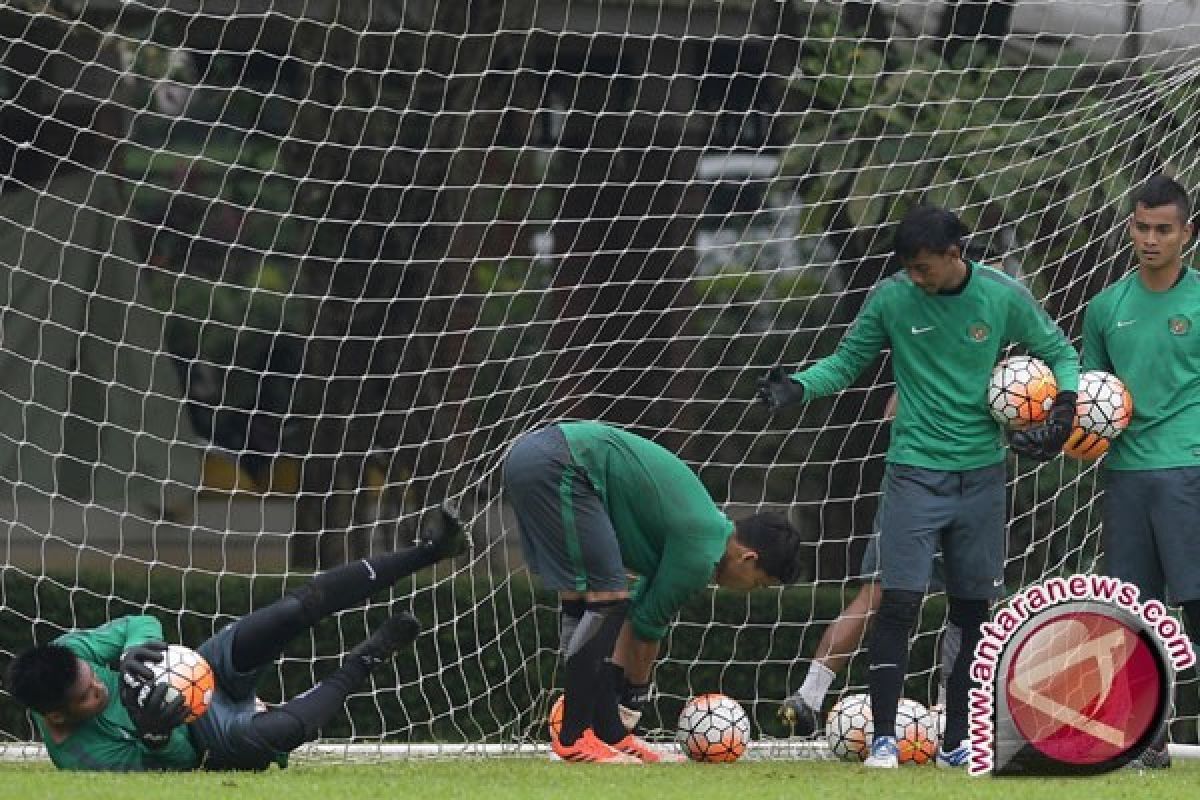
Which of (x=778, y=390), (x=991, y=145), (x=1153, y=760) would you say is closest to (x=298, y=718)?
(x=778, y=390)

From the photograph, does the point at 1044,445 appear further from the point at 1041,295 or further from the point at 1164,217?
the point at 1041,295

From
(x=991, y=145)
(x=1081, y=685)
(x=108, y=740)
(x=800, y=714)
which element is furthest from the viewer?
(x=991, y=145)

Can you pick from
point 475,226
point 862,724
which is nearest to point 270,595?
point 475,226

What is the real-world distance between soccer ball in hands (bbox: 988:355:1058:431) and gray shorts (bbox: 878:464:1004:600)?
0.18 m

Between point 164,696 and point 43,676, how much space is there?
31 cm

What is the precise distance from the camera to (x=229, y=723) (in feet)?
22.0

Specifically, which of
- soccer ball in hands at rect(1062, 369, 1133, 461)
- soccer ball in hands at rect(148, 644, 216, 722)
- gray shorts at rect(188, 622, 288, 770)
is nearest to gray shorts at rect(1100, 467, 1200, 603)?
soccer ball in hands at rect(1062, 369, 1133, 461)

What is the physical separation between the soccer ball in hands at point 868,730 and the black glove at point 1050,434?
89 cm

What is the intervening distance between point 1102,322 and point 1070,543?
2151 mm

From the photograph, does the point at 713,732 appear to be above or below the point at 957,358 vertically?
below

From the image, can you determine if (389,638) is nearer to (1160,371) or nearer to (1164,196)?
(1160,371)

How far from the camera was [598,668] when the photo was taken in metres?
7.16

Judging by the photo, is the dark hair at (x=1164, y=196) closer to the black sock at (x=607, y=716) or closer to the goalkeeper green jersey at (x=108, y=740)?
the black sock at (x=607, y=716)

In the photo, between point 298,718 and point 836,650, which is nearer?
point 298,718
